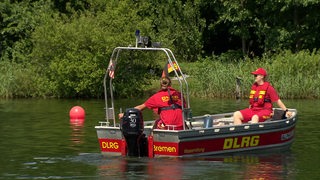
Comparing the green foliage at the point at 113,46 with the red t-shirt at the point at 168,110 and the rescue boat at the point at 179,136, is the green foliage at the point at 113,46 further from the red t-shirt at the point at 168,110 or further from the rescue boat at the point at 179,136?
the red t-shirt at the point at 168,110

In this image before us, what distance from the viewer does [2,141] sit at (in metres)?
26.6

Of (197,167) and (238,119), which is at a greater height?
(238,119)

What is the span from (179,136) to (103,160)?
6.09ft

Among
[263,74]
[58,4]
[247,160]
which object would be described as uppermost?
[58,4]

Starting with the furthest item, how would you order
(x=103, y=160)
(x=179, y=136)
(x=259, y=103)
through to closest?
(x=259, y=103)
(x=103, y=160)
(x=179, y=136)

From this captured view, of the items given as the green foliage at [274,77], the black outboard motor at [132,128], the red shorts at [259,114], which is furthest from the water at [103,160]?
the green foliage at [274,77]

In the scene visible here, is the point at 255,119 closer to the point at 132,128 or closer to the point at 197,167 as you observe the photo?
the point at 197,167

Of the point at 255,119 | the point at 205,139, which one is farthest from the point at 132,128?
the point at 255,119

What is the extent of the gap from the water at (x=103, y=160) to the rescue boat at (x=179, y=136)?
0.21 meters

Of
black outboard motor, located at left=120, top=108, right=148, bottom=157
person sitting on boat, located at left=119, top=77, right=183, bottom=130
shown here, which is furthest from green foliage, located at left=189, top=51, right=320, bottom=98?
black outboard motor, located at left=120, top=108, right=148, bottom=157

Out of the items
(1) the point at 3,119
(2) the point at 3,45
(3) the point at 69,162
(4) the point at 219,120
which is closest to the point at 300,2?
(2) the point at 3,45

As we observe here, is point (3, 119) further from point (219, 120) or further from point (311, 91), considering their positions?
point (311, 91)

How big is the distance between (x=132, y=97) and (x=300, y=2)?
1161 centimetres

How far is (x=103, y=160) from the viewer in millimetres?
21844
